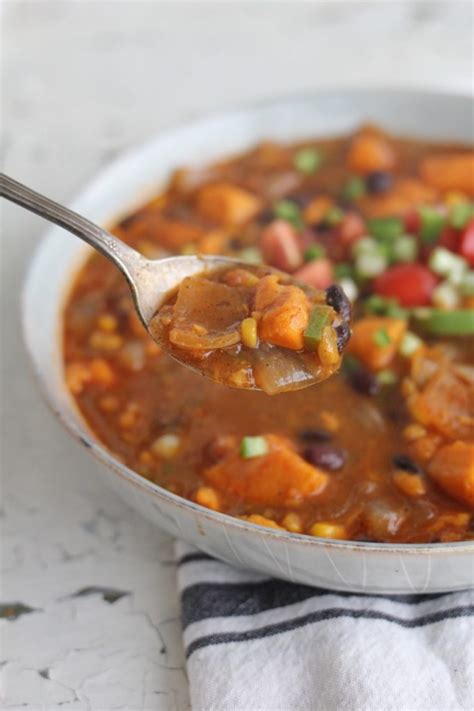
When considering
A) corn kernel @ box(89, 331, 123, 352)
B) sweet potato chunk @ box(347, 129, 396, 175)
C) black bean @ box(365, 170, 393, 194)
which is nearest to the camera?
corn kernel @ box(89, 331, 123, 352)

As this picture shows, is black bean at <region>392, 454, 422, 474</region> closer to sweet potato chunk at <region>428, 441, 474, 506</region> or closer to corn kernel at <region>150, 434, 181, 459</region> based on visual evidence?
sweet potato chunk at <region>428, 441, 474, 506</region>

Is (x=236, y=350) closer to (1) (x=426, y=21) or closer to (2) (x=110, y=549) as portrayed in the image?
(2) (x=110, y=549)

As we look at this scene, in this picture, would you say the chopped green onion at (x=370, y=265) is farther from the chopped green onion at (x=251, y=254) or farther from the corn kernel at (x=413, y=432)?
the corn kernel at (x=413, y=432)

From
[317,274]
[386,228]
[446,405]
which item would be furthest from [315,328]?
[386,228]

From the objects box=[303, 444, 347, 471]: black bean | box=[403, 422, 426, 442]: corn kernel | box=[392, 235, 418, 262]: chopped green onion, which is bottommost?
box=[303, 444, 347, 471]: black bean

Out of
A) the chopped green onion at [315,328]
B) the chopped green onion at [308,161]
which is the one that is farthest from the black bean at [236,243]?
the chopped green onion at [315,328]

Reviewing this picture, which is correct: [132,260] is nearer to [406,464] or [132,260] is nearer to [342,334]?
[342,334]

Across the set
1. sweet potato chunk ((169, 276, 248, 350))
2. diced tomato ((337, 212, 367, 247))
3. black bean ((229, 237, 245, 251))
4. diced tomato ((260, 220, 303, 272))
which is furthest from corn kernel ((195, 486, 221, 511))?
diced tomato ((337, 212, 367, 247))
